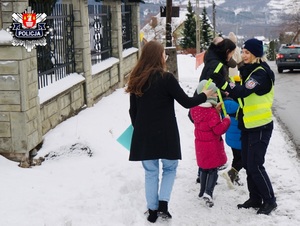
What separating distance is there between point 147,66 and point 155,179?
1.15 meters

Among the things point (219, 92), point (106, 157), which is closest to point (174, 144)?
point (219, 92)

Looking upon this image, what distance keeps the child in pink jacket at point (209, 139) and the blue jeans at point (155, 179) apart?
1.78 feet

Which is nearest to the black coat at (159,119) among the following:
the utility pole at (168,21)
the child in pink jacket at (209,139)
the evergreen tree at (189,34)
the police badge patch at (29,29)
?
the child in pink jacket at (209,139)

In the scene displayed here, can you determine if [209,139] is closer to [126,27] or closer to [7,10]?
[7,10]

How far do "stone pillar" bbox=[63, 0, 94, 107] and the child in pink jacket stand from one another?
15.4 ft

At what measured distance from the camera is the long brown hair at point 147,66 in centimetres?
440

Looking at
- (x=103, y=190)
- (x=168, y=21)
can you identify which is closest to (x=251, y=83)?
(x=103, y=190)

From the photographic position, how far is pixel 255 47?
15.7 ft

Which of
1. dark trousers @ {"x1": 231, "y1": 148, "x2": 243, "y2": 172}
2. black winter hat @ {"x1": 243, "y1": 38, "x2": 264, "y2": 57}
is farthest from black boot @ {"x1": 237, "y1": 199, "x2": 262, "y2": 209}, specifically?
black winter hat @ {"x1": 243, "y1": 38, "x2": 264, "y2": 57}

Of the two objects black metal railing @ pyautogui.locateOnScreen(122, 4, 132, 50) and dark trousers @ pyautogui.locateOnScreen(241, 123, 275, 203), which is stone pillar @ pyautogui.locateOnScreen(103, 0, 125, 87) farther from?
dark trousers @ pyautogui.locateOnScreen(241, 123, 275, 203)

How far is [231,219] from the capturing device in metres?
4.81

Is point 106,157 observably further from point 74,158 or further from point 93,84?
point 93,84

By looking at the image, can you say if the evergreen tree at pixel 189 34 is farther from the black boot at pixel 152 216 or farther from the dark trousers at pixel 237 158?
the black boot at pixel 152 216

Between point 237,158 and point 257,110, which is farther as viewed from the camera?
point 237,158
